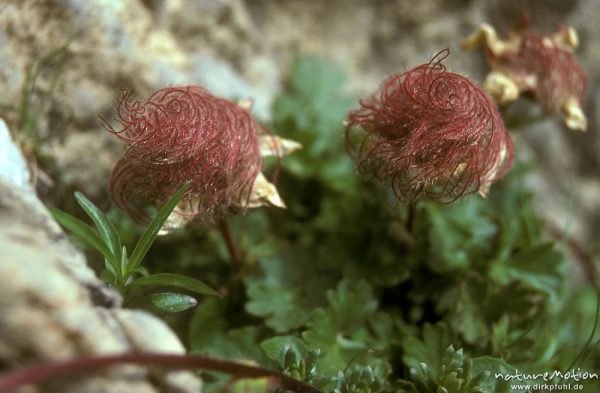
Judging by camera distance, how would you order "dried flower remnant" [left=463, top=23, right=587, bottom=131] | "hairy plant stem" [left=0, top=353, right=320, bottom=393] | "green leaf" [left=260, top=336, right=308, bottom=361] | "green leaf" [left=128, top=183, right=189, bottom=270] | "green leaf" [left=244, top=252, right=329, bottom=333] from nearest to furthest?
"hairy plant stem" [left=0, top=353, right=320, bottom=393], "green leaf" [left=128, top=183, right=189, bottom=270], "green leaf" [left=260, top=336, right=308, bottom=361], "green leaf" [left=244, top=252, right=329, bottom=333], "dried flower remnant" [left=463, top=23, right=587, bottom=131]

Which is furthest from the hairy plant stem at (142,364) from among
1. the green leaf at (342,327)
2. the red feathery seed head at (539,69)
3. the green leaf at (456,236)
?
the red feathery seed head at (539,69)

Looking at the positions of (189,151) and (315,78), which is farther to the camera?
(315,78)

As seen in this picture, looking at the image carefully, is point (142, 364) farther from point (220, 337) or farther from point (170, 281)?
point (220, 337)

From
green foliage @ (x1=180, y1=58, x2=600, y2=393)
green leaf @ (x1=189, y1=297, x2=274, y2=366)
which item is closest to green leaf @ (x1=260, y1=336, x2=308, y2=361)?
green foliage @ (x1=180, y1=58, x2=600, y2=393)

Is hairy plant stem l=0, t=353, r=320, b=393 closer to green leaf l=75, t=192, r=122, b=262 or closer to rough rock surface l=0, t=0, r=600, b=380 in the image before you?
green leaf l=75, t=192, r=122, b=262

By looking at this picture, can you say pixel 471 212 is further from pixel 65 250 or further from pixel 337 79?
pixel 65 250

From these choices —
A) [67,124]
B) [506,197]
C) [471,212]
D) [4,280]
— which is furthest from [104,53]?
[506,197]

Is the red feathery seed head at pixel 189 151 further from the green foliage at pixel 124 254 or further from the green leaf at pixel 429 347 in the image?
the green leaf at pixel 429 347

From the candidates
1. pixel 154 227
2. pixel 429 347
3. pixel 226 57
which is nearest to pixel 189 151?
pixel 154 227
